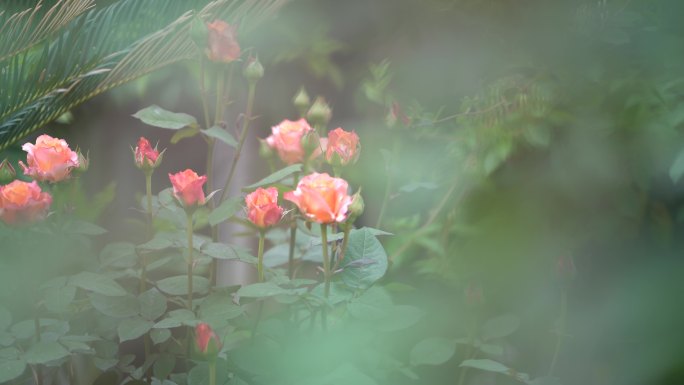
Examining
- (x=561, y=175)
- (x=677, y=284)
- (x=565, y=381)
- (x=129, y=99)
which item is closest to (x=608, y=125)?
(x=561, y=175)

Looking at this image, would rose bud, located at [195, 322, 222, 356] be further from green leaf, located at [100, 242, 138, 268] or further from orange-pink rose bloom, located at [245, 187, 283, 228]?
green leaf, located at [100, 242, 138, 268]

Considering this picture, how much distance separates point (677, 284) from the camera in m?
0.94

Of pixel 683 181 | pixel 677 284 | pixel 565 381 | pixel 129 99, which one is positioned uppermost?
pixel 129 99

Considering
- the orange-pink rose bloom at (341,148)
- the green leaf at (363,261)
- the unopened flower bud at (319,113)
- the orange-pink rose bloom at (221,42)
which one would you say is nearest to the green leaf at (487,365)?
the green leaf at (363,261)

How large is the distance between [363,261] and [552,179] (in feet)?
1.20

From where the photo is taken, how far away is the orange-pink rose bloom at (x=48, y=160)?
872mm

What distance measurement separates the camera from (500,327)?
0.97m

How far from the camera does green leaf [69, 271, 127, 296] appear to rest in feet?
2.74

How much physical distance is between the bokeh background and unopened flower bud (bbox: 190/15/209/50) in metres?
0.18

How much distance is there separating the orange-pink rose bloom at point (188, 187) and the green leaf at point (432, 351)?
34 centimetres

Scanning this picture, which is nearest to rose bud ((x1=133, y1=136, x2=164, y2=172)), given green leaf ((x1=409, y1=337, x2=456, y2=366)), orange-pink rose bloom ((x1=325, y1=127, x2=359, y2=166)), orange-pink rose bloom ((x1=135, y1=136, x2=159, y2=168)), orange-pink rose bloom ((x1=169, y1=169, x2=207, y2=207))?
orange-pink rose bloom ((x1=135, y1=136, x2=159, y2=168))

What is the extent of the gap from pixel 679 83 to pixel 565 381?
441 millimetres

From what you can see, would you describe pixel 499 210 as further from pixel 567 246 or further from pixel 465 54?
pixel 465 54

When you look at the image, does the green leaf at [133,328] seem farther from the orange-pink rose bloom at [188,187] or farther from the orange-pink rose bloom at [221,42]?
the orange-pink rose bloom at [221,42]
